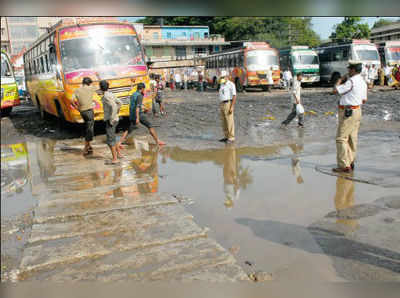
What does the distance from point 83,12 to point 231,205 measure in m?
3.14

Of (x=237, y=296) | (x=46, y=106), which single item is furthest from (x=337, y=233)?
(x=46, y=106)

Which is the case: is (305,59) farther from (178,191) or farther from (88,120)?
(178,191)

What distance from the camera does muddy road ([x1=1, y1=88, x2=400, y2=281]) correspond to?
323 centimetres

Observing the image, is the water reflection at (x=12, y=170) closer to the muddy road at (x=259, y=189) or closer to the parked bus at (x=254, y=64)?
the muddy road at (x=259, y=189)

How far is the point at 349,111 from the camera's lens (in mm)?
5801

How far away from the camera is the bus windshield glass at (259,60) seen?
2311cm

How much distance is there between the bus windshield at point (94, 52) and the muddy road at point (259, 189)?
197 centimetres

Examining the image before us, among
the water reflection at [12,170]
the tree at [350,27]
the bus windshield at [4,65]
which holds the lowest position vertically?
the water reflection at [12,170]

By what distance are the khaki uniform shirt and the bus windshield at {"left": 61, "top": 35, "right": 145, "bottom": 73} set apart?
5.83 ft

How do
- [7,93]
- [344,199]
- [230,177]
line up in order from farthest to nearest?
[230,177]
[344,199]
[7,93]

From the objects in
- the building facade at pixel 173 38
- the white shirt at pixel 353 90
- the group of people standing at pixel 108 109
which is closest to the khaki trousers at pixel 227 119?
the building facade at pixel 173 38

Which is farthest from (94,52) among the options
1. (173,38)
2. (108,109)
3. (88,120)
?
(108,109)

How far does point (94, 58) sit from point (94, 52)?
0.51 feet

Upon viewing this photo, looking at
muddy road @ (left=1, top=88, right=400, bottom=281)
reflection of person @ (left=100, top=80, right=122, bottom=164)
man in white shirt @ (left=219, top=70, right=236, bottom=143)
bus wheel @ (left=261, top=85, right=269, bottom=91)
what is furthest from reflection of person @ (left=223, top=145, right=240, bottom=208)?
bus wheel @ (left=261, top=85, right=269, bottom=91)
